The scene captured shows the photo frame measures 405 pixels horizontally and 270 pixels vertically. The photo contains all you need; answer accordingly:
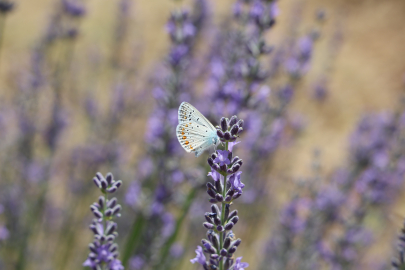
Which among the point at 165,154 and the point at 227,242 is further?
the point at 165,154

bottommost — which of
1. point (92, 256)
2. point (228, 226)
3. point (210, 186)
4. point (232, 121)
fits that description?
point (92, 256)

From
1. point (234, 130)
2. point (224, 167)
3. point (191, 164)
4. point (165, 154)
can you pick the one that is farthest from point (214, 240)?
point (191, 164)

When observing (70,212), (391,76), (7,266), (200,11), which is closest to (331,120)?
(391,76)

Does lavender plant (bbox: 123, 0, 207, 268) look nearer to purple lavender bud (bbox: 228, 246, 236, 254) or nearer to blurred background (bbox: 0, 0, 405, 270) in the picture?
blurred background (bbox: 0, 0, 405, 270)

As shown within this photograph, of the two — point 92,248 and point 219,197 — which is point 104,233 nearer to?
point 92,248

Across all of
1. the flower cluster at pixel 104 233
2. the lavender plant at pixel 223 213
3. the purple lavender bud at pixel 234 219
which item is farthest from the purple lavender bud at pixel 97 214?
the purple lavender bud at pixel 234 219

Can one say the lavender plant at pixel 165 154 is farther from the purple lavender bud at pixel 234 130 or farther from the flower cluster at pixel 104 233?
the purple lavender bud at pixel 234 130

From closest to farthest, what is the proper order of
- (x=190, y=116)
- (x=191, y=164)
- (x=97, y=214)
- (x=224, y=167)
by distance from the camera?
(x=224, y=167)
(x=97, y=214)
(x=190, y=116)
(x=191, y=164)
